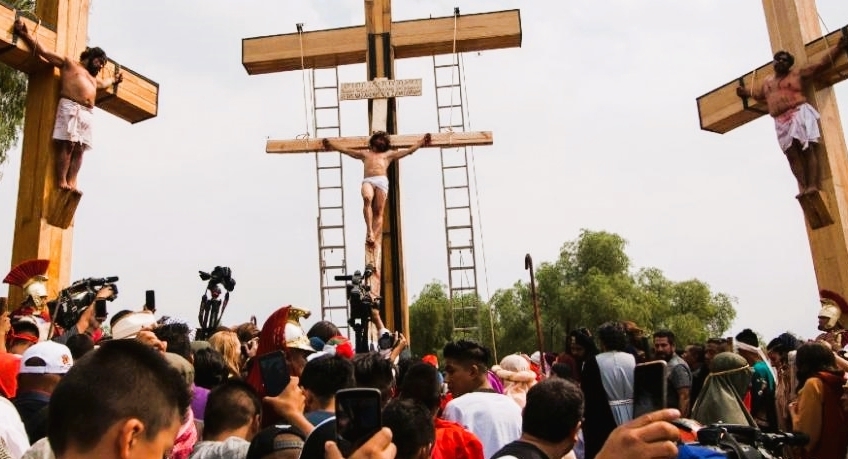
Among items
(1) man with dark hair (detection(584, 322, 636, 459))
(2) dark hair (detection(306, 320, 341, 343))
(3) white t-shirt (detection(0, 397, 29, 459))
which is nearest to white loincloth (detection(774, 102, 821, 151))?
(1) man with dark hair (detection(584, 322, 636, 459))

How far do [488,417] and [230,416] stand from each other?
→ 1.49 meters

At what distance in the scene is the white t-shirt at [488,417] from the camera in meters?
3.89

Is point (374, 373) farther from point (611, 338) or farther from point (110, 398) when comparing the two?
point (110, 398)

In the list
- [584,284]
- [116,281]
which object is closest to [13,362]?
[116,281]

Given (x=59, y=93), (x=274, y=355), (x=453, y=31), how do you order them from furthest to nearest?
(x=453, y=31), (x=59, y=93), (x=274, y=355)

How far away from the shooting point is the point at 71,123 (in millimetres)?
8133

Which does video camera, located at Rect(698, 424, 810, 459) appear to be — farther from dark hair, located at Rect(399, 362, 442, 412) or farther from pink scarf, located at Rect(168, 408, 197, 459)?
pink scarf, located at Rect(168, 408, 197, 459)

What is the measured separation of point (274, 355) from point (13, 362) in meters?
1.86

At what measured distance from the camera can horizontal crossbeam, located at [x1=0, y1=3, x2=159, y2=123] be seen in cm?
774

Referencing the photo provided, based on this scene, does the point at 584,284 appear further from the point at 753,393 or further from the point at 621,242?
the point at 753,393

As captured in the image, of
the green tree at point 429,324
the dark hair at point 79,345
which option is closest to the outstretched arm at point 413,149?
the dark hair at point 79,345

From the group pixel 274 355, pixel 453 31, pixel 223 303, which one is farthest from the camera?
pixel 453 31

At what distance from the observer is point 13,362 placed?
12.6 feet

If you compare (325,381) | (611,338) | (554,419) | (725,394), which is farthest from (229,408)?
(725,394)
